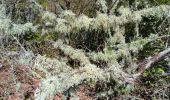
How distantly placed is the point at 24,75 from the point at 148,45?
1.14 m

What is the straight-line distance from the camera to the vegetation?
2.65 meters

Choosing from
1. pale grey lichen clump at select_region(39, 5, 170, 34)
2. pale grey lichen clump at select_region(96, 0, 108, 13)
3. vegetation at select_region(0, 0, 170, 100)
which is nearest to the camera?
vegetation at select_region(0, 0, 170, 100)

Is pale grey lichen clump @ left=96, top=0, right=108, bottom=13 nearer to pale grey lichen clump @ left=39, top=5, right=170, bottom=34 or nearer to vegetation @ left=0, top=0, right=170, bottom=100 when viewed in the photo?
vegetation @ left=0, top=0, right=170, bottom=100

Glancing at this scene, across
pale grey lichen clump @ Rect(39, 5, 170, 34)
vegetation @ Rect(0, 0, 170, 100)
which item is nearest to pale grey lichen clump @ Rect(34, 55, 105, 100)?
vegetation @ Rect(0, 0, 170, 100)

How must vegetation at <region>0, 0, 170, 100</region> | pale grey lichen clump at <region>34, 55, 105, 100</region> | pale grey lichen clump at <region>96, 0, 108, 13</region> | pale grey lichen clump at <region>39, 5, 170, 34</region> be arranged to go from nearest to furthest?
pale grey lichen clump at <region>34, 55, 105, 100</region>
vegetation at <region>0, 0, 170, 100</region>
pale grey lichen clump at <region>39, 5, 170, 34</region>
pale grey lichen clump at <region>96, 0, 108, 13</region>

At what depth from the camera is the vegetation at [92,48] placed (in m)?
2.65

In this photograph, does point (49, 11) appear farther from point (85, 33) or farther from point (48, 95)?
point (48, 95)

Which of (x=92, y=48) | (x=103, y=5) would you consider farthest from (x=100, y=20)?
(x=92, y=48)

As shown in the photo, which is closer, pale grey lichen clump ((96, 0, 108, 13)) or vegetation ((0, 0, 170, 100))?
vegetation ((0, 0, 170, 100))

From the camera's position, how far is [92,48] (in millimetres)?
3041

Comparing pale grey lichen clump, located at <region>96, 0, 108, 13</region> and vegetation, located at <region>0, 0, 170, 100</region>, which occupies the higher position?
Answer: pale grey lichen clump, located at <region>96, 0, 108, 13</region>

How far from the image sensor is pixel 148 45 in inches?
119

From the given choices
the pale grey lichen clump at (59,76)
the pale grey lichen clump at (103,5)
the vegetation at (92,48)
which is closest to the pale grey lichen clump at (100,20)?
the vegetation at (92,48)

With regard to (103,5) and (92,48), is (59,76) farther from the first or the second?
(103,5)
